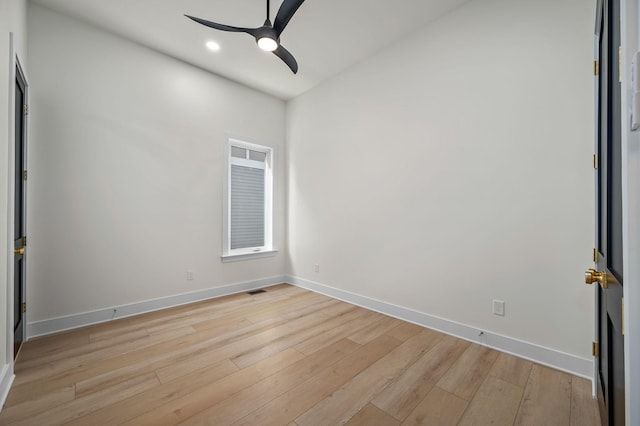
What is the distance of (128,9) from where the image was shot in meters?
2.54

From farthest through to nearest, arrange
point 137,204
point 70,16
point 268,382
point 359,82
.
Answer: point 359,82 < point 137,204 < point 70,16 < point 268,382

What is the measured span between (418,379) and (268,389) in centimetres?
102

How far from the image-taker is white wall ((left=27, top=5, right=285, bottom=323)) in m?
2.52

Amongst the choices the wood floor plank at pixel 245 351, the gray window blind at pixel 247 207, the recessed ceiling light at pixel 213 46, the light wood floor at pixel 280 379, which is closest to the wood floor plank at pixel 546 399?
the light wood floor at pixel 280 379

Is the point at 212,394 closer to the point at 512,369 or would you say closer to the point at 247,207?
the point at 512,369

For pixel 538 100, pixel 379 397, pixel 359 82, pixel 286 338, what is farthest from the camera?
pixel 359 82

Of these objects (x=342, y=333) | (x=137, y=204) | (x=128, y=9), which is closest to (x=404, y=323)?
(x=342, y=333)

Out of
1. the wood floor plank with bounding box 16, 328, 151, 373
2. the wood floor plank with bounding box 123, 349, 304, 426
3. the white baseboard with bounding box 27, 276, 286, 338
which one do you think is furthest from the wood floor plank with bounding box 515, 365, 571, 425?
the white baseboard with bounding box 27, 276, 286, 338

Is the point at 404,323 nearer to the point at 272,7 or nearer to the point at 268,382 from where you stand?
the point at 268,382

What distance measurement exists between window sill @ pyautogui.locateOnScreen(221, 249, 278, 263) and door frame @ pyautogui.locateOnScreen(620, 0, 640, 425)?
373 cm

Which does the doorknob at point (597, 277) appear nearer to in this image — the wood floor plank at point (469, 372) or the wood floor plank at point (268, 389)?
the wood floor plank at point (469, 372)

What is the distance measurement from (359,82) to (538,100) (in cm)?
192

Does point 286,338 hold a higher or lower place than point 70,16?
lower

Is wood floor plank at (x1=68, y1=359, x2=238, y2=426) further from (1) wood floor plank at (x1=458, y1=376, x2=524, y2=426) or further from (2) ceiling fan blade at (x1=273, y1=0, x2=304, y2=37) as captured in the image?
(2) ceiling fan blade at (x1=273, y1=0, x2=304, y2=37)
